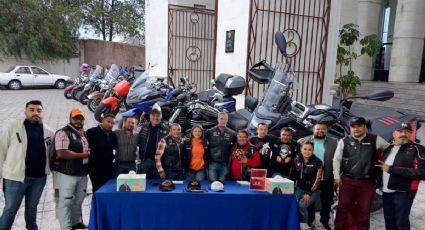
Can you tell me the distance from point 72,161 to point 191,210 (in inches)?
51.9

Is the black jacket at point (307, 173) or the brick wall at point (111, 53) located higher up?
the brick wall at point (111, 53)

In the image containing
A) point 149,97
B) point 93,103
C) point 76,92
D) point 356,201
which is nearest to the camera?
point 356,201

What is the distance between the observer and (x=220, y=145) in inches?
160

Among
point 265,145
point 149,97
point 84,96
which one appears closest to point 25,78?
point 84,96

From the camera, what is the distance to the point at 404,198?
337cm

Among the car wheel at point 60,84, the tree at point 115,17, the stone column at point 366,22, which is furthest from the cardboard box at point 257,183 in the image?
the tree at point 115,17

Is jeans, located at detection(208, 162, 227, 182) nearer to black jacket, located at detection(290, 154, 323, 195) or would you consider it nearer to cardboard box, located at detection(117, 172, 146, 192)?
black jacket, located at detection(290, 154, 323, 195)

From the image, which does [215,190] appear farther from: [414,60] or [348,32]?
[414,60]

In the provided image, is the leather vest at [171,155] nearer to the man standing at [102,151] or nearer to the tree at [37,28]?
the man standing at [102,151]

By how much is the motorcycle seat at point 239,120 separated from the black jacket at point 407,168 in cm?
236

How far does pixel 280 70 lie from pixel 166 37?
27.4 feet

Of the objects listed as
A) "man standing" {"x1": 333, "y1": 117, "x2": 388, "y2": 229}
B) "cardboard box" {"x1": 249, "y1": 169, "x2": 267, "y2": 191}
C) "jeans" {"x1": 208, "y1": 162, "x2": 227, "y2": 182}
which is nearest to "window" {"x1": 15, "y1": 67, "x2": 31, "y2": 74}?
"jeans" {"x1": 208, "y1": 162, "x2": 227, "y2": 182}

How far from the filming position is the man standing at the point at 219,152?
4074 mm

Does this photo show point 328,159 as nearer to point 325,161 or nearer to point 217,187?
point 325,161
